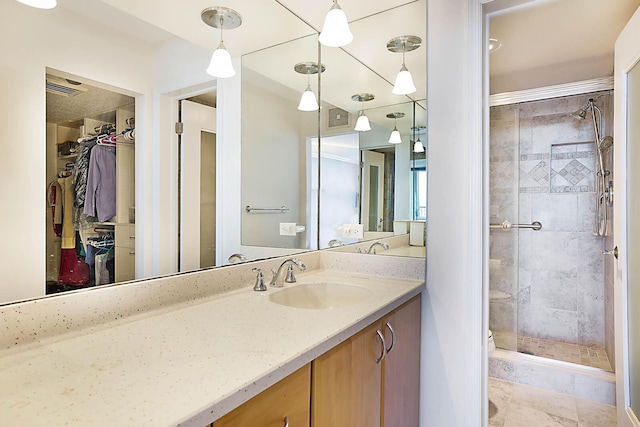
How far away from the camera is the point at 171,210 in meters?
1.15

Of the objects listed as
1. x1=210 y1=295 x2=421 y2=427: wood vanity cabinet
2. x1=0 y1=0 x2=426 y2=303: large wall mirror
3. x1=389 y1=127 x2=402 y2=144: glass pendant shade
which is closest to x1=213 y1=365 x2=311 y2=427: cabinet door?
x1=210 y1=295 x2=421 y2=427: wood vanity cabinet

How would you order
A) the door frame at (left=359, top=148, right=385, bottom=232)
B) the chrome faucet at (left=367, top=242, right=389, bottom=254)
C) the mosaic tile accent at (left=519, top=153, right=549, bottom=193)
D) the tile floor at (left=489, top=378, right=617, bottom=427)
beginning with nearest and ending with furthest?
the chrome faucet at (left=367, top=242, right=389, bottom=254) → the door frame at (left=359, top=148, right=385, bottom=232) → the tile floor at (left=489, top=378, right=617, bottom=427) → the mosaic tile accent at (left=519, top=153, right=549, bottom=193)

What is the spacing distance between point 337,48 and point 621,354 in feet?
6.77

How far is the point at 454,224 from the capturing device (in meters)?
1.51

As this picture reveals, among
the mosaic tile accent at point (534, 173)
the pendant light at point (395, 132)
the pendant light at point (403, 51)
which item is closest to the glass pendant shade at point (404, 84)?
the pendant light at point (403, 51)

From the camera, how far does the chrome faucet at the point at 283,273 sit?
1486 mm

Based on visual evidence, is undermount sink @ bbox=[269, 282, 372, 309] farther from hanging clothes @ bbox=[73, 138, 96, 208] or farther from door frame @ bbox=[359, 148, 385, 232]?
hanging clothes @ bbox=[73, 138, 96, 208]

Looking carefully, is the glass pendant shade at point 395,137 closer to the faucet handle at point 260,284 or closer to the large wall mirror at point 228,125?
the large wall mirror at point 228,125

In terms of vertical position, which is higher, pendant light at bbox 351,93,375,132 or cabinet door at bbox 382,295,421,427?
pendant light at bbox 351,93,375,132

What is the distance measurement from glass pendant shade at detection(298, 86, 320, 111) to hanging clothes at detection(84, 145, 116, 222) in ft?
3.75

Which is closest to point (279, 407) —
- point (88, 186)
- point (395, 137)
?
point (88, 186)

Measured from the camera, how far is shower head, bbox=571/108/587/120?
2934mm

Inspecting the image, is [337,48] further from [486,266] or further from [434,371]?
[434,371]

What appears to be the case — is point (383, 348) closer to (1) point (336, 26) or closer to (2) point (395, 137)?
(2) point (395, 137)
